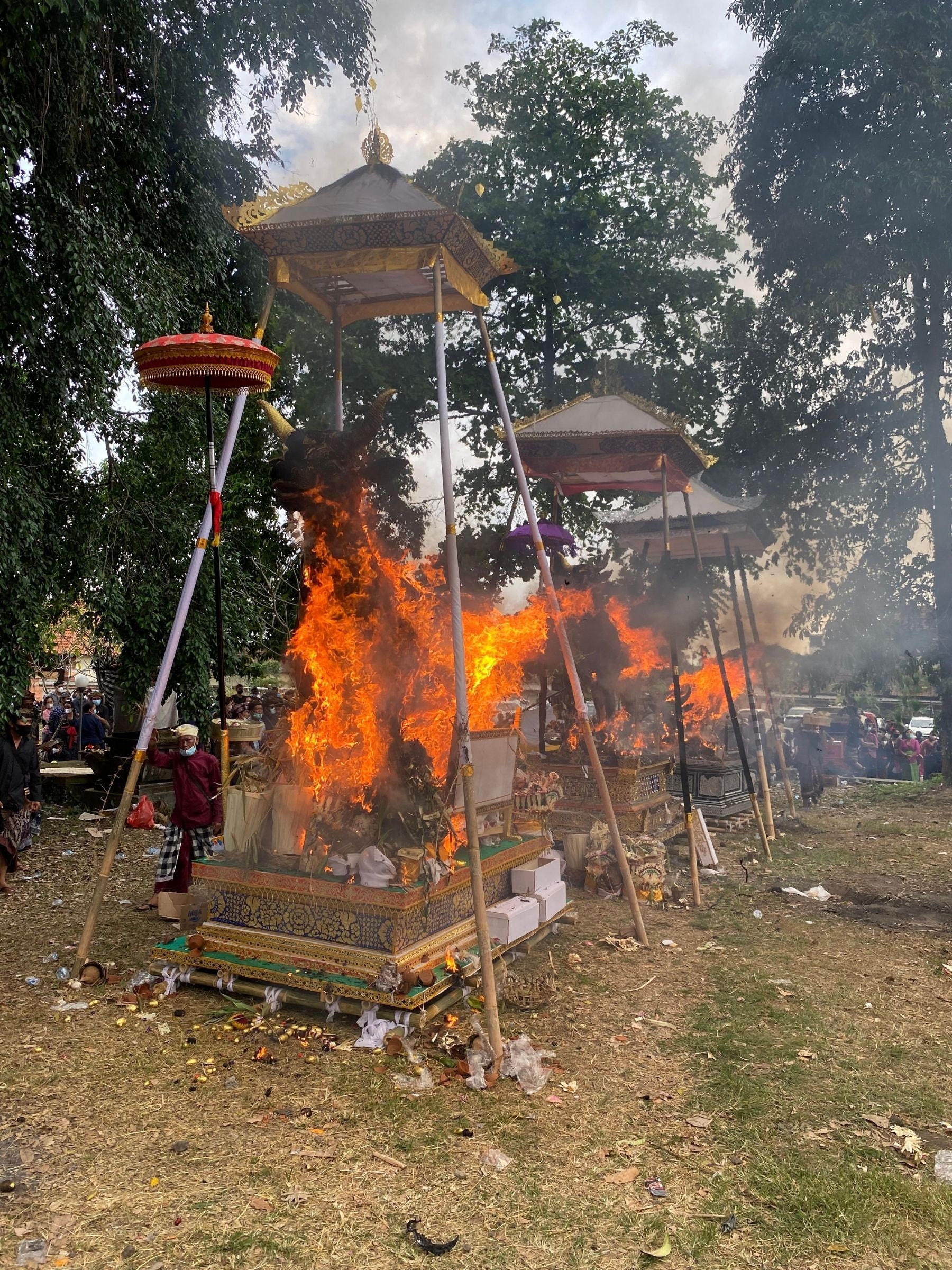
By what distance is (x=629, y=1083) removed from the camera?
577cm

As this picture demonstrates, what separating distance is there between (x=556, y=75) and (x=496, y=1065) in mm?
25453

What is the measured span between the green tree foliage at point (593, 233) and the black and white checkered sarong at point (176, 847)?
15404mm

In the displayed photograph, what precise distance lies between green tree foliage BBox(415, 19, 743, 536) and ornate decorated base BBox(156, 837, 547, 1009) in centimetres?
1681

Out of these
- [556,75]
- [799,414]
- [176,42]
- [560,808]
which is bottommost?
[560,808]

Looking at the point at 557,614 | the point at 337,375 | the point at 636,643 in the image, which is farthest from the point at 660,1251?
the point at 636,643

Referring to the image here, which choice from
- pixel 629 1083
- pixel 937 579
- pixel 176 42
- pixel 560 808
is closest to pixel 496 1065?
pixel 629 1083

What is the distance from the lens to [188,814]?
9.03m

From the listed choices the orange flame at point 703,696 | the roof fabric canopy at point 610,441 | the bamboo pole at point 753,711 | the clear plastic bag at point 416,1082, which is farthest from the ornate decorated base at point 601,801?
the clear plastic bag at point 416,1082

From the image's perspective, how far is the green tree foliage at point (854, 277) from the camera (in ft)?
64.4

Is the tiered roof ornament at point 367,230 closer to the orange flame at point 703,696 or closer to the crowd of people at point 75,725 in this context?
the orange flame at point 703,696

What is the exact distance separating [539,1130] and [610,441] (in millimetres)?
7958

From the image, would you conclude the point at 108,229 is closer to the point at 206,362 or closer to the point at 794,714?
the point at 206,362

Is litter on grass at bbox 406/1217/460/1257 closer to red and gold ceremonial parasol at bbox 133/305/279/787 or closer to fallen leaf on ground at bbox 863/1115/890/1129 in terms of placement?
fallen leaf on ground at bbox 863/1115/890/1129

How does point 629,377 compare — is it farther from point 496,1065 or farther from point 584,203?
point 496,1065
